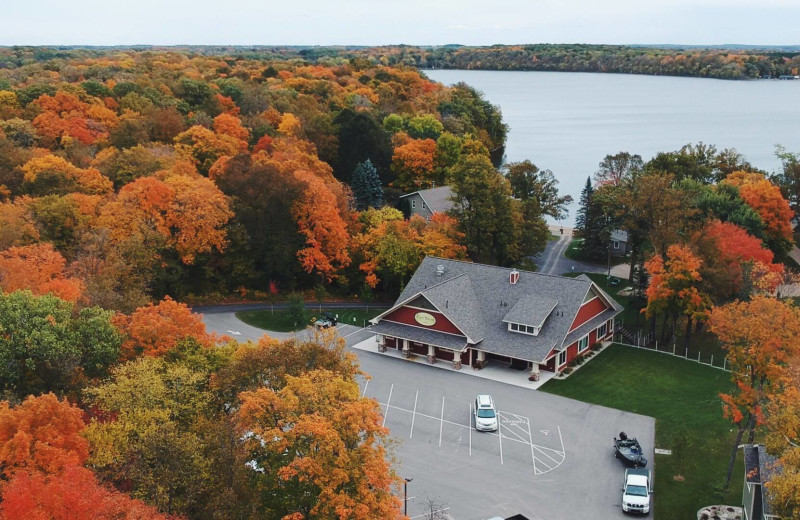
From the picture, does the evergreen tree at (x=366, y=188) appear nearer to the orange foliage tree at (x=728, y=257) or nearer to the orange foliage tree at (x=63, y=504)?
the orange foliage tree at (x=728, y=257)

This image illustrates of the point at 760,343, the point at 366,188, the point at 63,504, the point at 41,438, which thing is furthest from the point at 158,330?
the point at 366,188

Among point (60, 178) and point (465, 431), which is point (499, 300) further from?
point (60, 178)

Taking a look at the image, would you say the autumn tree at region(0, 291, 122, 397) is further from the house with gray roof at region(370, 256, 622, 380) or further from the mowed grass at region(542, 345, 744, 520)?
the mowed grass at region(542, 345, 744, 520)

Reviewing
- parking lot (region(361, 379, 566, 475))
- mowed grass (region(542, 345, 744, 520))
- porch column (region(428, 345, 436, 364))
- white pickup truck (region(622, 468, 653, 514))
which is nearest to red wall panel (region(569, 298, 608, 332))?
mowed grass (region(542, 345, 744, 520))

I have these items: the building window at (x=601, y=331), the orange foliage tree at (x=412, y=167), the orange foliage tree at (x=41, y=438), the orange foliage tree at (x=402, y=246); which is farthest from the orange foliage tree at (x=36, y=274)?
the orange foliage tree at (x=412, y=167)

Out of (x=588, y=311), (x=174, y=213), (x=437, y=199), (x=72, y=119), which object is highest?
(x=72, y=119)

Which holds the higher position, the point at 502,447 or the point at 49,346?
the point at 49,346

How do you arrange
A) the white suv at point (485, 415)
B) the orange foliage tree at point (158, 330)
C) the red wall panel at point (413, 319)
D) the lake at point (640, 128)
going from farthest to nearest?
the lake at point (640, 128)
the red wall panel at point (413, 319)
the white suv at point (485, 415)
the orange foliage tree at point (158, 330)

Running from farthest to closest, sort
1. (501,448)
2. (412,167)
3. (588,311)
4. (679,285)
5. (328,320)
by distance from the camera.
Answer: (412,167) < (328,320) < (588,311) < (679,285) < (501,448)
